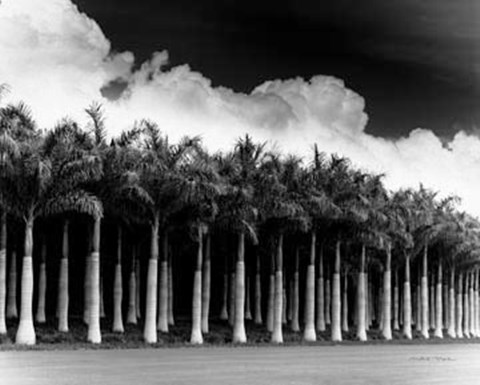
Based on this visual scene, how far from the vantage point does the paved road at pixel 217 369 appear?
30078 mm

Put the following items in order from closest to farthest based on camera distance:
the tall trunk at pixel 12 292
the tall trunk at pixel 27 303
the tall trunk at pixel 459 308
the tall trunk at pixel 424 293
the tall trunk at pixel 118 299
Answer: the tall trunk at pixel 27 303, the tall trunk at pixel 118 299, the tall trunk at pixel 12 292, the tall trunk at pixel 424 293, the tall trunk at pixel 459 308

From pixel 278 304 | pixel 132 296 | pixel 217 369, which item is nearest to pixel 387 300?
pixel 278 304

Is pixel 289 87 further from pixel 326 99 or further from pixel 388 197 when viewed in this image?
pixel 388 197

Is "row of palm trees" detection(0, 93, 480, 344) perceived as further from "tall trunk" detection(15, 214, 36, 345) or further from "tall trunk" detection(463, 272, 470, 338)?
"tall trunk" detection(463, 272, 470, 338)

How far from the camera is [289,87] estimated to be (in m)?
53.9

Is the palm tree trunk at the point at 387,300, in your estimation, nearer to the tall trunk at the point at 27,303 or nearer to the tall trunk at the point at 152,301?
the tall trunk at the point at 152,301

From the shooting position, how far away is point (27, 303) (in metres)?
52.3

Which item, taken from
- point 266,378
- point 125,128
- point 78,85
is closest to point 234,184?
point 125,128

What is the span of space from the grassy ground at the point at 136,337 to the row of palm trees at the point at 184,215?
2.42ft

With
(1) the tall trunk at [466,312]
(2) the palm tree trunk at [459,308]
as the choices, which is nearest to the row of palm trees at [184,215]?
(2) the palm tree trunk at [459,308]

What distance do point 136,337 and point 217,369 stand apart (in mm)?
23739

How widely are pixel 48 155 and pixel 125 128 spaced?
5.79 metres

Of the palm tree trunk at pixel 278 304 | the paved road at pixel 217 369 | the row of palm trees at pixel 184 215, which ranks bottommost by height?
the paved road at pixel 217 369

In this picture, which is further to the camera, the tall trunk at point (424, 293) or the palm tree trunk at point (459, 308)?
the palm tree trunk at point (459, 308)
